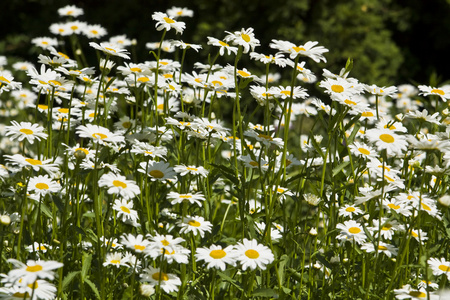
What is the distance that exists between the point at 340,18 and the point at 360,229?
4.60m

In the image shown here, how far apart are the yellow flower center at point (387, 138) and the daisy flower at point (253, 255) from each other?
0.44 metres

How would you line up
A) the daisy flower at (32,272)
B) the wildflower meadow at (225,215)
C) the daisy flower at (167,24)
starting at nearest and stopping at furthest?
1. the daisy flower at (32,272)
2. the wildflower meadow at (225,215)
3. the daisy flower at (167,24)

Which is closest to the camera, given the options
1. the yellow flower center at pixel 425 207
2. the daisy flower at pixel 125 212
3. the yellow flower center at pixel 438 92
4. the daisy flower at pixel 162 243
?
the daisy flower at pixel 162 243

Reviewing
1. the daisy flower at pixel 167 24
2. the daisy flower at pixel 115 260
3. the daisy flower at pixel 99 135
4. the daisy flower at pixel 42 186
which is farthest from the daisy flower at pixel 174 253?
the daisy flower at pixel 167 24

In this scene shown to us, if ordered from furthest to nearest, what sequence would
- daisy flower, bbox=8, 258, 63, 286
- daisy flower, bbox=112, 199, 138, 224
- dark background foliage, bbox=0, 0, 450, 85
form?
dark background foliage, bbox=0, 0, 450, 85, daisy flower, bbox=112, 199, 138, 224, daisy flower, bbox=8, 258, 63, 286

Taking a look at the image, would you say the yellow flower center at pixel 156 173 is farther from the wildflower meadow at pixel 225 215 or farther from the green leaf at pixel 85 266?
the green leaf at pixel 85 266

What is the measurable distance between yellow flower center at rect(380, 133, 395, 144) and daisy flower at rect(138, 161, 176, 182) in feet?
2.06

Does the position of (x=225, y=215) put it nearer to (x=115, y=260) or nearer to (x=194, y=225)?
(x=194, y=225)

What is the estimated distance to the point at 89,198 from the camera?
2.18m

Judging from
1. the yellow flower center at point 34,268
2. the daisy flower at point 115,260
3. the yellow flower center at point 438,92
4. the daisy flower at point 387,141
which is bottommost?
the daisy flower at point 115,260

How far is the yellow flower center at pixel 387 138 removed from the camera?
148 centimetres

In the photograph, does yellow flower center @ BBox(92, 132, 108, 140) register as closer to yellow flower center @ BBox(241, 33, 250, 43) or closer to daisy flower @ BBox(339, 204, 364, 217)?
yellow flower center @ BBox(241, 33, 250, 43)

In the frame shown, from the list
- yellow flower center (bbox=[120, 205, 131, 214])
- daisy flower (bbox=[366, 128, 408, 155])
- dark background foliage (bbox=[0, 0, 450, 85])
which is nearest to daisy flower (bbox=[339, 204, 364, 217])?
daisy flower (bbox=[366, 128, 408, 155])

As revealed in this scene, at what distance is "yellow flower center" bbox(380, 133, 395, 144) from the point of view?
148 cm
